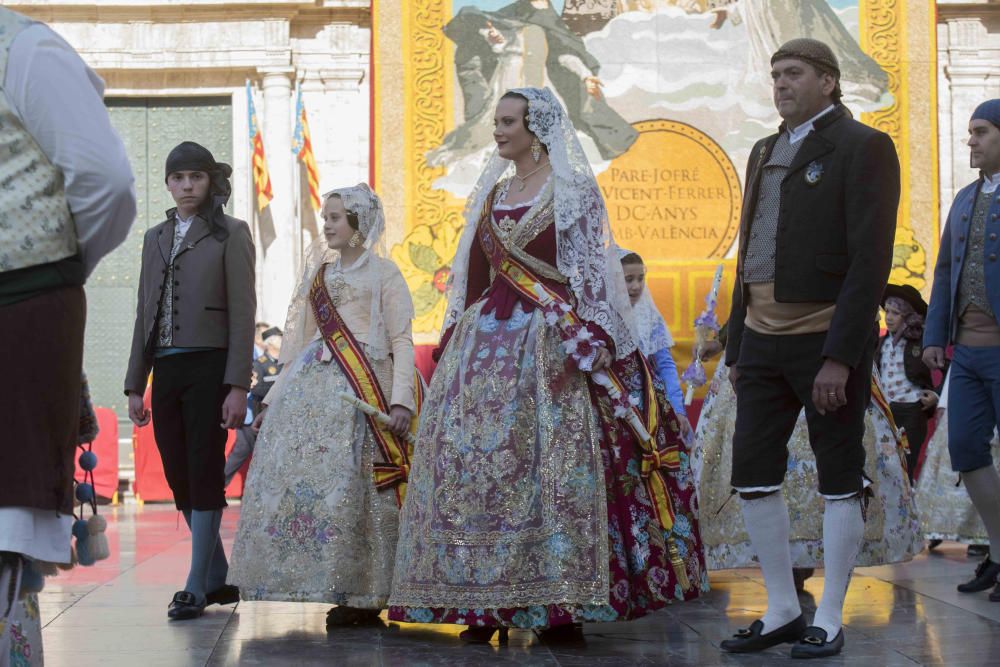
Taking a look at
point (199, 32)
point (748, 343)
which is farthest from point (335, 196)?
point (199, 32)

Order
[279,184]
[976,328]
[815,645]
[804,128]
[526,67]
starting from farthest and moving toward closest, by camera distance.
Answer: [279,184]
[526,67]
[976,328]
[804,128]
[815,645]

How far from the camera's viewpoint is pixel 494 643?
4.47m

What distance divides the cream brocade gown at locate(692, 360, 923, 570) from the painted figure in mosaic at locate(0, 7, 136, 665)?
369 centimetres

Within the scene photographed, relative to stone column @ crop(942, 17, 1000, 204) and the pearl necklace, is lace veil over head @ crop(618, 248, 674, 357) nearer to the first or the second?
the pearl necklace

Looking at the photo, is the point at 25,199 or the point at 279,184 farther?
the point at 279,184

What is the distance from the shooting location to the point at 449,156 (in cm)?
1427

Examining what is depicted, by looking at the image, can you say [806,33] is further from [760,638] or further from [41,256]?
[41,256]

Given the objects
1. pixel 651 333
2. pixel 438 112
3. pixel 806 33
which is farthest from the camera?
pixel 806 33

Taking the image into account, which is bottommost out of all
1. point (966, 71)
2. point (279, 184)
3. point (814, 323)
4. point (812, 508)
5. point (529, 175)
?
point (812, 508)

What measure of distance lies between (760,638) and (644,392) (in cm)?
94

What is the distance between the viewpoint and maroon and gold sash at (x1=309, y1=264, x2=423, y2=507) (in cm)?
509

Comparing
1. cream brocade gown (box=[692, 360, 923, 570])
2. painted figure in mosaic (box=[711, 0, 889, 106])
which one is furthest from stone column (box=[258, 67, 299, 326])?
cream brocade gown (box=[692, 360, 923, 570])

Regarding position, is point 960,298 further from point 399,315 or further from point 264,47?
point 264,47

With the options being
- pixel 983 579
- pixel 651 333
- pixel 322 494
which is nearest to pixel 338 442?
pixel 322 494
